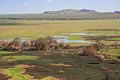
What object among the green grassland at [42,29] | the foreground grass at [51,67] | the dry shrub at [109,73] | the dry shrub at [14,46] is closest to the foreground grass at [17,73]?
the foreground grass at [51,67]

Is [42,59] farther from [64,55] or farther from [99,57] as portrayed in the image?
[99,57]

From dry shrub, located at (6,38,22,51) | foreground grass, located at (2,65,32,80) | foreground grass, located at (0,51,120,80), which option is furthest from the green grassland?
foreground grass, located at (2,65,32,80)

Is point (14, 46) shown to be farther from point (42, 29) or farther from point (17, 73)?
point (42, 29)

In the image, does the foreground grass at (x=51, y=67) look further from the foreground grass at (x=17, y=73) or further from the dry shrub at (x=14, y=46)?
the dry shrub at (x=14, y=46)

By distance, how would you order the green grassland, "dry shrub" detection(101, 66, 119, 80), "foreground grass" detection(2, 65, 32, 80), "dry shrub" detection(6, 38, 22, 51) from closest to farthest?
"dry shrub" detection(101, 66, 119, 80) → "foreground grass" detection(2, 65, 32, 80) → "dry shrub" detection(6, 38, 22, 51) → the green grassland

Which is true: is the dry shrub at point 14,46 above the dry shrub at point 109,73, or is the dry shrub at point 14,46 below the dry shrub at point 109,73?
above

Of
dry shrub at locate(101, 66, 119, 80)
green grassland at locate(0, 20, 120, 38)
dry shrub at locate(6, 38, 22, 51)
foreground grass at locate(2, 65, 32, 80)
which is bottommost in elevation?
dry shrub at locate(101, 66, 119, 80)

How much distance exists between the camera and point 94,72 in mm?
37594

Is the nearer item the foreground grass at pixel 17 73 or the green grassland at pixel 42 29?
the foreground grass at pixel 17 73

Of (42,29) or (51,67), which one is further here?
(42,29)

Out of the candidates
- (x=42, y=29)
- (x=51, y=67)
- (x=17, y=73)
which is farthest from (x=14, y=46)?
(x=42, y=29)

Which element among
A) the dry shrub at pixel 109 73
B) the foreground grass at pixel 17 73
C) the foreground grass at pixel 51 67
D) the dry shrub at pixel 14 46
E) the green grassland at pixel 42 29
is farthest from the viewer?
the green grassland at pixel 42 29

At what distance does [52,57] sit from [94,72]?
13955mm

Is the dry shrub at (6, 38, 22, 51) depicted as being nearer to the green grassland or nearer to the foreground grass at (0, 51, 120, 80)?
the foreground grass at (0, 51, 120, 80)
